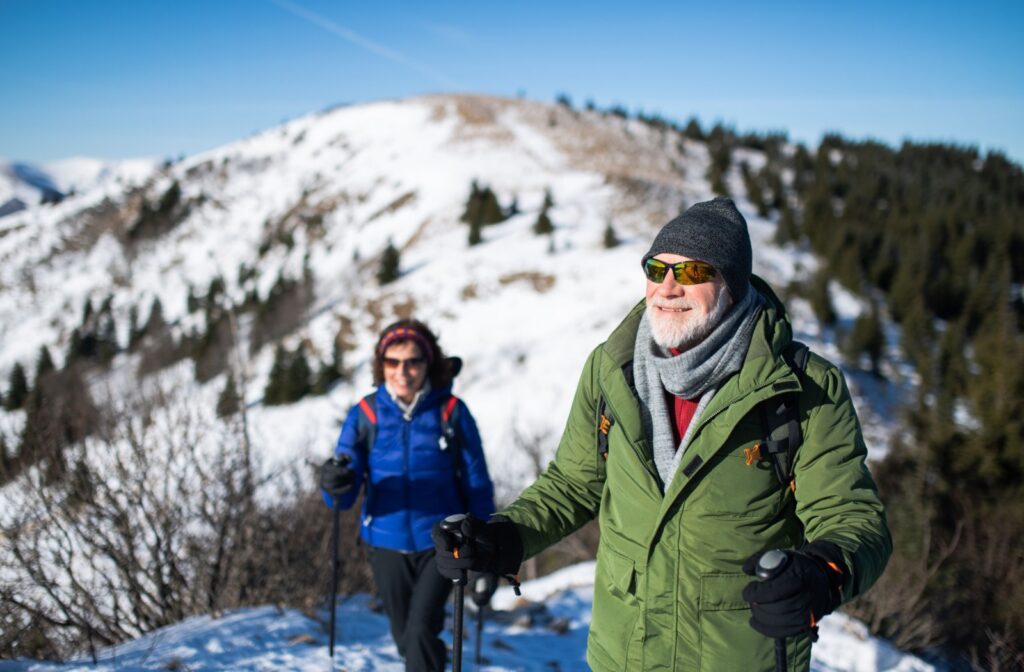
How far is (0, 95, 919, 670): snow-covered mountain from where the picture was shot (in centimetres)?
1823

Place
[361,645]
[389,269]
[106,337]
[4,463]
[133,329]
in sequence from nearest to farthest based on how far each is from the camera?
[361,645]
[4,463]
[389,269]
[106,337]
[133,329]

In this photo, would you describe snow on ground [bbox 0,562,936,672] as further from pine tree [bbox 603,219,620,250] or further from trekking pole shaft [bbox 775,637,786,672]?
pine tree [bbox 603,219,620,250]

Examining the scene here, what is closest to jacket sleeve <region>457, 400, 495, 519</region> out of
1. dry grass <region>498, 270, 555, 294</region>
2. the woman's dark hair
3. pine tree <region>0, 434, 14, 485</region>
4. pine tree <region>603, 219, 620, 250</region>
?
the woman's dark hair

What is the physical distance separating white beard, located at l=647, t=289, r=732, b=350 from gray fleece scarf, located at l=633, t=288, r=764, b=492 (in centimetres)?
2

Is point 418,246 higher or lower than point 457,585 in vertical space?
higher

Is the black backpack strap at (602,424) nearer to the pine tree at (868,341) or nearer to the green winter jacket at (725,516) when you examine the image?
the green winter jacket at (725,516)

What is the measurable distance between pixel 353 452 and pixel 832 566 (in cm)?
276

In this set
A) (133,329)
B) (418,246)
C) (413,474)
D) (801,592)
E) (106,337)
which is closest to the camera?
(801,592)

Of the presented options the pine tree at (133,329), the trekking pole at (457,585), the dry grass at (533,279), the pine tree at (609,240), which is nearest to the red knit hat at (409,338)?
the trekking pole at (457,585)

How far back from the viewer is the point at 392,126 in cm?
6025

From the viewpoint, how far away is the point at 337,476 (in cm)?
339

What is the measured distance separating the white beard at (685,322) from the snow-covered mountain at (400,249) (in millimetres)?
5030

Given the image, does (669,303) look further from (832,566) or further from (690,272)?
(832,566)

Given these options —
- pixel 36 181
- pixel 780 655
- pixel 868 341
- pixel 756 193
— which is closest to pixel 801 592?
pixel 780 655
